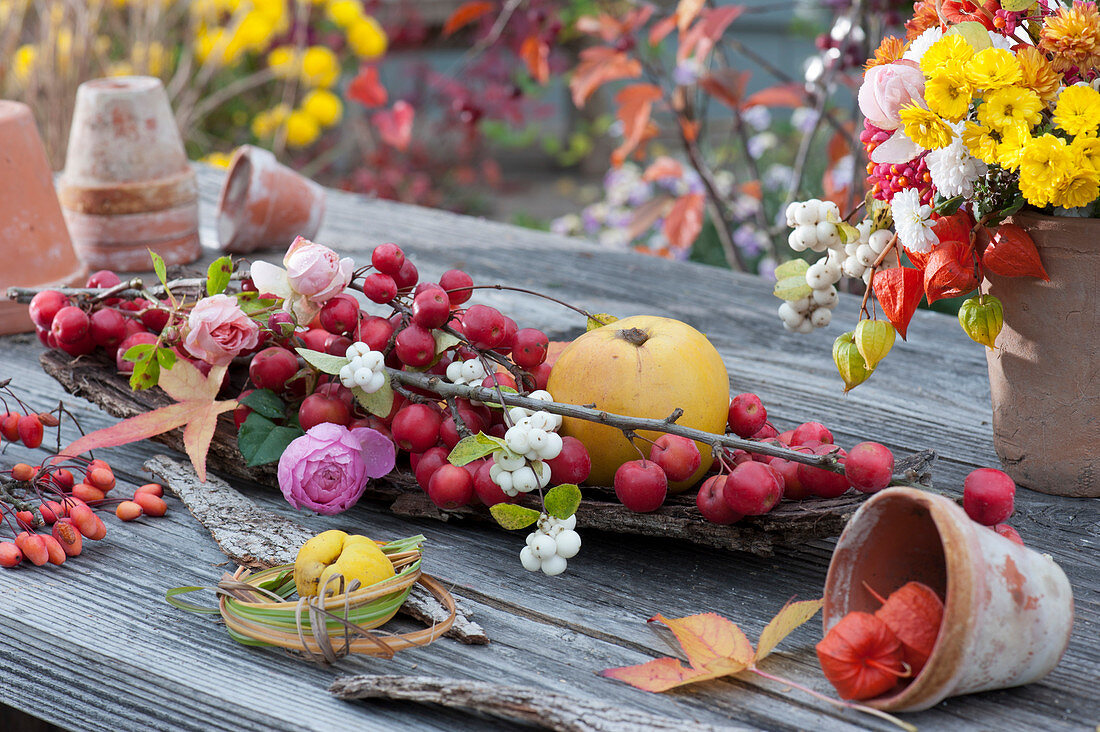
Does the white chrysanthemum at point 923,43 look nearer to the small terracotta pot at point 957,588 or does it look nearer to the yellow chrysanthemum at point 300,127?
the small terracotta pot at point 957,588

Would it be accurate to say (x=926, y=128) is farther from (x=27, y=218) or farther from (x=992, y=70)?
(x=27, y=218)

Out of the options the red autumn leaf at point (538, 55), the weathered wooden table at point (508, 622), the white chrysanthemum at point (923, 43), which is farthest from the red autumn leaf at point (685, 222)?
the white chrysanthemum at point (923, 43)

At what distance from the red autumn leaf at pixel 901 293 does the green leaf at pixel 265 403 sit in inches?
22.4

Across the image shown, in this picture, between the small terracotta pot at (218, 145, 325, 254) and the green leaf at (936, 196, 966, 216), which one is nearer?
the green leaf at (936, 196, 966, 216)

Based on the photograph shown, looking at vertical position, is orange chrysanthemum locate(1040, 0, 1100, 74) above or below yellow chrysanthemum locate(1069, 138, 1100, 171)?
above

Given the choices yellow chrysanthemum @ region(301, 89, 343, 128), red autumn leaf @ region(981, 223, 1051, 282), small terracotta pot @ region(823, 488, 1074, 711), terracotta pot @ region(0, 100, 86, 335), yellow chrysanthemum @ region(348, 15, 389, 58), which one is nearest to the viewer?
small terracotta pot @ region(823, 488, 1074, 711)

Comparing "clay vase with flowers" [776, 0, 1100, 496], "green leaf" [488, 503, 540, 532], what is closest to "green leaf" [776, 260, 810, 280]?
"clay vase with flowers" [776, 0, 1100, 496]

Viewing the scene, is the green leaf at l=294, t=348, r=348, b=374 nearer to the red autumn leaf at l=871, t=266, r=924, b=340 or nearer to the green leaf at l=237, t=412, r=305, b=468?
the green leaf at l=237, t=412, r=305, b=468

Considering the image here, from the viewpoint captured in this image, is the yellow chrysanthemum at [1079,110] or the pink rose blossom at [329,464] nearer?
the yellow chrysanthemum at [1079,110]

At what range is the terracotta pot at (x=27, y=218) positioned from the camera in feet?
4.13

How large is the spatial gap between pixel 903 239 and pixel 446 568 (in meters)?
0.47

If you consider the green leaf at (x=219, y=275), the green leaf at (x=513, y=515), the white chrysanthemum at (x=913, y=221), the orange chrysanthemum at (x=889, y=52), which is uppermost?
the orange chrysanthemum at (x=889, y=52)

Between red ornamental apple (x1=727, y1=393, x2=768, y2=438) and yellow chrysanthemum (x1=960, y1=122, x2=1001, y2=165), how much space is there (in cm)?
27

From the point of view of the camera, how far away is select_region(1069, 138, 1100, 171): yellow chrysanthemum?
0.71m
